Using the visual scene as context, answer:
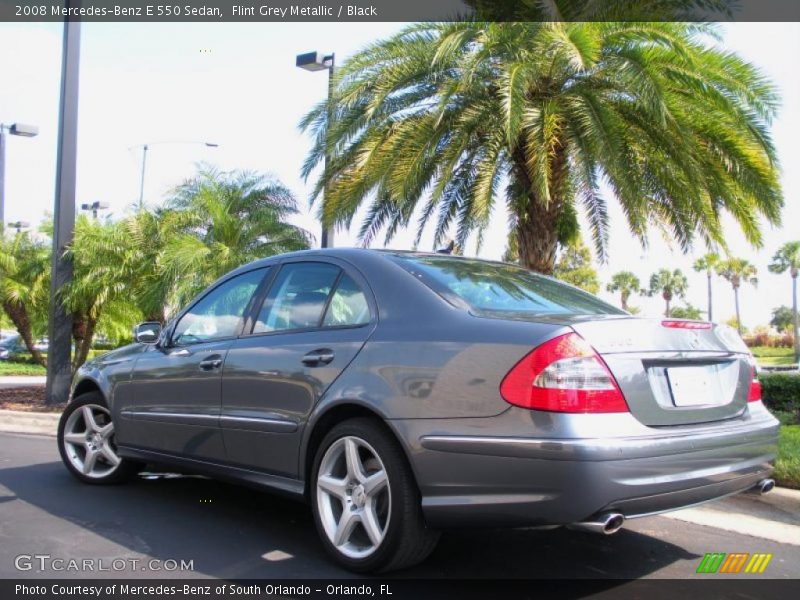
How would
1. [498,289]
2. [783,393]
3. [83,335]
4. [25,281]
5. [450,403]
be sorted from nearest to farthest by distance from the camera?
[450,403]
[498,289]
[783,393]
[83,335]
[25,281]

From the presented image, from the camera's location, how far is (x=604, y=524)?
3.06m

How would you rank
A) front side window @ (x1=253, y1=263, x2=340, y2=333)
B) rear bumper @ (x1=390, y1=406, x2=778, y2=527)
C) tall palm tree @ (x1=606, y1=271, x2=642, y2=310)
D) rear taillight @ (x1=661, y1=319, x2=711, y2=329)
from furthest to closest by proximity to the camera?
tall palm tree @ (x1=606, y1=271, x2=642, y2=310)
front side window @ (x1=253, y1=263, x2=340, y2=333)
rear taillight @ (x1=661, y1=319, x2=711, y2=329)
rear bumper @ (x1=390, y1=406, x2=778, y2=527)

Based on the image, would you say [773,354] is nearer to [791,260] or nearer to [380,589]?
[791,260]

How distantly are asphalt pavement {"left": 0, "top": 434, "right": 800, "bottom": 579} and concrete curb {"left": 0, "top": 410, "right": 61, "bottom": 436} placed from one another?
14.2 feet

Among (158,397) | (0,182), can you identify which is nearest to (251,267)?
(158,397)

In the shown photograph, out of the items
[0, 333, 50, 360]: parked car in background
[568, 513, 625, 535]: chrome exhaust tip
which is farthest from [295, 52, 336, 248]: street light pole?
[0, 333, 50, 360]: parked car in background

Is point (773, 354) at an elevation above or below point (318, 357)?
below

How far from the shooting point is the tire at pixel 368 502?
342 centimetres

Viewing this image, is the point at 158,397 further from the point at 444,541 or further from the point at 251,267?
the point at 444,541

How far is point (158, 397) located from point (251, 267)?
39.8 inches

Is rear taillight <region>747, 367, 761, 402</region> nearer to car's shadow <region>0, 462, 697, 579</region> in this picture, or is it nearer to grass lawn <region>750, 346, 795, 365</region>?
car's shadow <region>0, 462, 697, 579</region>

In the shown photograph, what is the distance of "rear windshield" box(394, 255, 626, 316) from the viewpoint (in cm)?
376

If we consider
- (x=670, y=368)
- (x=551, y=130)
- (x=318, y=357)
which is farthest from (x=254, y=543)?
(x=551, y=130)

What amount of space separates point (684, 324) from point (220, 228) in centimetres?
978
